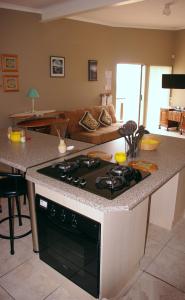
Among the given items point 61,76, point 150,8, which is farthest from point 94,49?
point 150,8

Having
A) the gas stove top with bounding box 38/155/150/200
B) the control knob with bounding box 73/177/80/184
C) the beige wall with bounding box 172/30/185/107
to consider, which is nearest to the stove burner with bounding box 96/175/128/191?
the gas stove top with bounding box 38/155/150/200

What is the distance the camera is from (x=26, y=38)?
4617mm

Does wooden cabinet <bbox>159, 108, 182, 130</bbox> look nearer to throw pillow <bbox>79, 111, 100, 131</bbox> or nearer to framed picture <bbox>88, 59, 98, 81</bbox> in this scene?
framed picture <bbox>88, 59, 98, 81</bbox>

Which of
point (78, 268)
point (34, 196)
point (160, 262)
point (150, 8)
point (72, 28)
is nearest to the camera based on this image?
point (78, 268)

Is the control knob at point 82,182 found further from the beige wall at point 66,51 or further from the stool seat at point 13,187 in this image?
the beige wall at point 66,51

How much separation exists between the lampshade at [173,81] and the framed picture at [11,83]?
14.5 ft

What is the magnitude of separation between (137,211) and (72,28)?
189 inches

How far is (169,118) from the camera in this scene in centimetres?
725

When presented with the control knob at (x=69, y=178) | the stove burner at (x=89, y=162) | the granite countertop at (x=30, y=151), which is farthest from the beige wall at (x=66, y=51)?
the control knob at (x=69, y=178)

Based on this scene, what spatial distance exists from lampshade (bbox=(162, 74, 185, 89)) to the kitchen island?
17.7ft

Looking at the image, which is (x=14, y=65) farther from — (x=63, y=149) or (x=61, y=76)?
(x=63, y=149)

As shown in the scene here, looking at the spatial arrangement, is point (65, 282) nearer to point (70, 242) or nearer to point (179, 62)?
point (70, 242)

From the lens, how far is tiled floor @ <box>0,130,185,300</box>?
1.80 meters

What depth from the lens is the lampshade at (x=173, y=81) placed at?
701 cm
